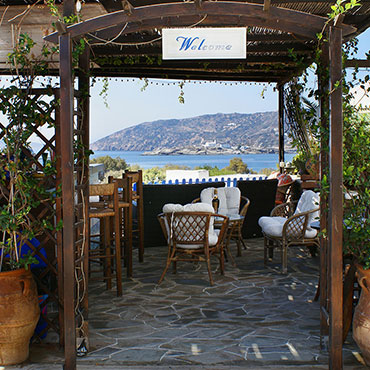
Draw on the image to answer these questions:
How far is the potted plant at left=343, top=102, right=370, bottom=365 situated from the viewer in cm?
336

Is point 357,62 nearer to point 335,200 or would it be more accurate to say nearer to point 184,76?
point 335,200

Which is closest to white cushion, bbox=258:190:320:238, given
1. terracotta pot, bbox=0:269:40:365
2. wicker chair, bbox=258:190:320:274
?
wicker chair, bbox=258:190:320:274

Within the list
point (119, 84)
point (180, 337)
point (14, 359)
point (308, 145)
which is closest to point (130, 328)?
point (180, 337)

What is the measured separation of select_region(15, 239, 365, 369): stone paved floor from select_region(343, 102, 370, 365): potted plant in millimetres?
321

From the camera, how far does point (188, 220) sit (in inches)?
220

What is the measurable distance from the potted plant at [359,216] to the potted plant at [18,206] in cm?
219

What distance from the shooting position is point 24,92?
3.62 meters

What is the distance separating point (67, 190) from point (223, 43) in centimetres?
145

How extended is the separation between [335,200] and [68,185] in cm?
178

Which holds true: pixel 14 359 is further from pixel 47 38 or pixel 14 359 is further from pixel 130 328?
pixel 47 38

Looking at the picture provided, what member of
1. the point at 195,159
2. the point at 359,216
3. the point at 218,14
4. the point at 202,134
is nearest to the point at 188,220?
the point at 359,216

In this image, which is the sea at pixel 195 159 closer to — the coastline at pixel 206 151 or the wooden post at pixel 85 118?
the coastline at pixel 206 151

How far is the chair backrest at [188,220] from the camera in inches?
218

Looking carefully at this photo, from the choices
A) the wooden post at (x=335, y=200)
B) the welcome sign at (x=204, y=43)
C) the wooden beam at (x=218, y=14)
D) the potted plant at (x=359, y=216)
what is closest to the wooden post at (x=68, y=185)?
the wooden beam at (x=218, y=14)
